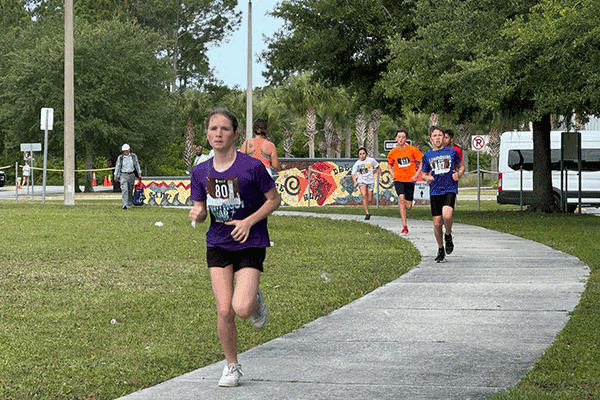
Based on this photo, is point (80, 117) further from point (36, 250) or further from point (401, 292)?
point (401, 292)

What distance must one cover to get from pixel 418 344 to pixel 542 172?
19514 millimetres

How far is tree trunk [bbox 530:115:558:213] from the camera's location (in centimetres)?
2559

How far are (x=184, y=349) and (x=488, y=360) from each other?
2.08 metres

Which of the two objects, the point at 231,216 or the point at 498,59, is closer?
the point at 231,216

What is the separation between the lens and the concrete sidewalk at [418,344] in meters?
5.69

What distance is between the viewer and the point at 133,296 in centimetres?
959

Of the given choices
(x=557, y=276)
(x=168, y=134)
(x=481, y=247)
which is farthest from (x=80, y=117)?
(x=557, y=276)

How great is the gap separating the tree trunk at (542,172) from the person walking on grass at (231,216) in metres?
20.6

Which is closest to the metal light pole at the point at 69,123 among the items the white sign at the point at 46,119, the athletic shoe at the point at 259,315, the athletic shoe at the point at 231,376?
the white sign at the point at 46,119

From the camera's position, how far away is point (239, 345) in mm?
7102

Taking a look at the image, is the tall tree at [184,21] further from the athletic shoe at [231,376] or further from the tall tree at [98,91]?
the athletic shoe at [231,376]

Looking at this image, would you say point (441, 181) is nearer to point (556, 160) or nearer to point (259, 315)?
point (259, 315)

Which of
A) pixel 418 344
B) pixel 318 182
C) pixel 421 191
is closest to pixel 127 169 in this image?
pixel 318 182

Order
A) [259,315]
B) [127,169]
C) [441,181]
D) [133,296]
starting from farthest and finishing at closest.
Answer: [127,169] < [441,181] < [133,296] < [259,315]
